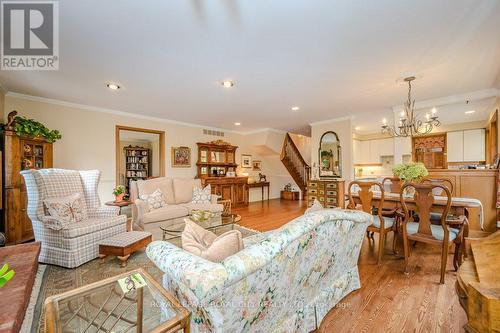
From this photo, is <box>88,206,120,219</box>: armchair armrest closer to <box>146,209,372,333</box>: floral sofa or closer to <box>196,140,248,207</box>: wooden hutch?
<box>146,209,372,333</box>: floral sofa

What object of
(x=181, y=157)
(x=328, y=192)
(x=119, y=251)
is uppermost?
(x=181, y=157)

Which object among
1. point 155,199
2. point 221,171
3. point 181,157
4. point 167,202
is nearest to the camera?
point 155,199

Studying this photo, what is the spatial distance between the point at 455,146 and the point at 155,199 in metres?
7.65

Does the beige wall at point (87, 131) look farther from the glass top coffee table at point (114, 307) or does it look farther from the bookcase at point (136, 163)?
the glass top coffee table at point (114, 307)

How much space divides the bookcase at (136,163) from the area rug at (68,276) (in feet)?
18.1

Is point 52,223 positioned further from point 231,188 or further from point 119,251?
point 231,188

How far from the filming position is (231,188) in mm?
6562

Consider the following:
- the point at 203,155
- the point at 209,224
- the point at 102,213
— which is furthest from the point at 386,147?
the point at 102,213

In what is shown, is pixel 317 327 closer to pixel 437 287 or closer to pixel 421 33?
pixel 437 287

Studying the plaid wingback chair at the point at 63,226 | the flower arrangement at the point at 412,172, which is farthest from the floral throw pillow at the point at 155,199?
the flower arrangement at the point at 412,172

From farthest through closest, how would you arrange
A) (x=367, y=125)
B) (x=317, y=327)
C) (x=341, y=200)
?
(x=367, y=125), (x=341, y=200), (x=317, y=327)

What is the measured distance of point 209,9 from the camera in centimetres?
174

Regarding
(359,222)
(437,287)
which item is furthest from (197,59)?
(437,287)

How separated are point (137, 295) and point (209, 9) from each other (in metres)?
2.14
